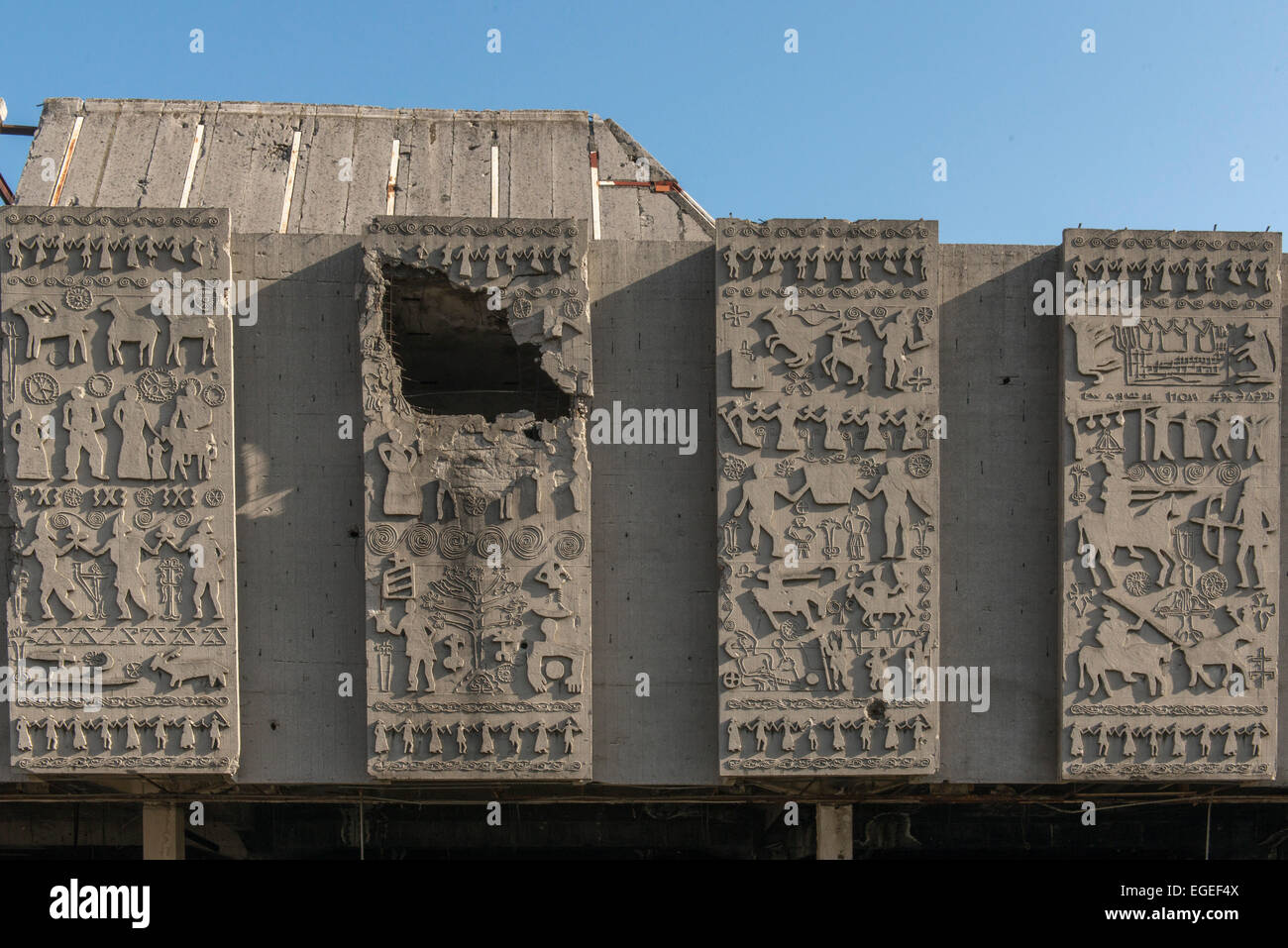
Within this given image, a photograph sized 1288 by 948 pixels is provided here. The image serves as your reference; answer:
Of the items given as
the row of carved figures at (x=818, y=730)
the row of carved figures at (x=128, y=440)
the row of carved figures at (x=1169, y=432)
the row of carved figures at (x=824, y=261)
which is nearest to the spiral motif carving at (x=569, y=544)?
the row of carved figures at (x=818, y=730)

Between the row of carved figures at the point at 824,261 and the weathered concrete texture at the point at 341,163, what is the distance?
9.58ft

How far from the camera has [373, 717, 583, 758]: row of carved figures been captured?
8617mm

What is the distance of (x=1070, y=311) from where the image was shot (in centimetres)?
898

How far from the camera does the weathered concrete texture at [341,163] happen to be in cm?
1158

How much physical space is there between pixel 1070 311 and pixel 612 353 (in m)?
3.98

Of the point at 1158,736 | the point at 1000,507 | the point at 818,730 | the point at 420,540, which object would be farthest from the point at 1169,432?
the point at 420,540

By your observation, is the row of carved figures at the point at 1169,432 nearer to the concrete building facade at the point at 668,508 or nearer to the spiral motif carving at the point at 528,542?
the concrete building facade at the point at 668,508

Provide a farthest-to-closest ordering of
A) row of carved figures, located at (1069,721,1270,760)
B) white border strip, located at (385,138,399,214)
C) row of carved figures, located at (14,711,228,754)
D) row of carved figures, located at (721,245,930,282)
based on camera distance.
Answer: white border strip, located at (385,138,399,214) < row of carved figures, located at (721,245,930,282) < row of carved figures, located at (1069,721,1270,760) < row of carved figures, located at (14,711,228,754)

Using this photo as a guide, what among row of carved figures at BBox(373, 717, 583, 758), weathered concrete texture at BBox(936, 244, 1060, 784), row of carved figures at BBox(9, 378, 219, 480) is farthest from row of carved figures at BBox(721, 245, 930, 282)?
row of carved figures at BBox(9, 378, 219, 480)

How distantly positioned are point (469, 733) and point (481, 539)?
1619mm

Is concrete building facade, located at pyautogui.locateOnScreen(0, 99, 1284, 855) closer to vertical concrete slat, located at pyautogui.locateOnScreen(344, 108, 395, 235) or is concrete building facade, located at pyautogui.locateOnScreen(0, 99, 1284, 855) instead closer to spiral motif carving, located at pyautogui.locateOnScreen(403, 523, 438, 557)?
spiral motif carving, located at pyautogui.locateOnScreen(403, 523, 438, 557)

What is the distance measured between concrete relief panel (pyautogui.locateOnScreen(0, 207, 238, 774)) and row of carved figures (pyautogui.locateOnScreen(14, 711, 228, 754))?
12 millimetres
